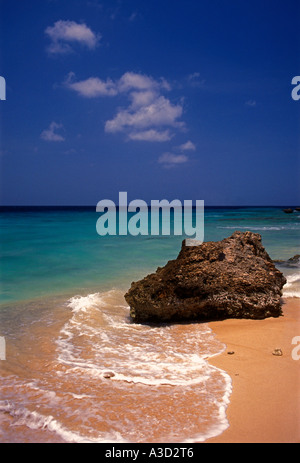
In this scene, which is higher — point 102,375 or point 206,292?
point 206,292

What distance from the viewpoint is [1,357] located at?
4.60 meters

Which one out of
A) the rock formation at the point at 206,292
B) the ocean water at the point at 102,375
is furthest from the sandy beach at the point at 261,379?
the rock formation at the point at 206,292

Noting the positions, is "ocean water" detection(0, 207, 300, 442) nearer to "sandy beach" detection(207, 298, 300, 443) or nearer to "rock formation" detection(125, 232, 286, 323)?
"sandy beach" detection(207, 298, 300, 443)

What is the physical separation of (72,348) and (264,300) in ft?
10.8

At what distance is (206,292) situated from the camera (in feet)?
18.9

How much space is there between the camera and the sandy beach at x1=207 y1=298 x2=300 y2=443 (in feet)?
9.25

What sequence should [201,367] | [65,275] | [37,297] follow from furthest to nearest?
[65,275], [37,297], [201,367]

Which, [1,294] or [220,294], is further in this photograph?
[1,294]

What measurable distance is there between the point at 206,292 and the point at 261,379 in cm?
217

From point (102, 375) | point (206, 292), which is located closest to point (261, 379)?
point (102, 375)

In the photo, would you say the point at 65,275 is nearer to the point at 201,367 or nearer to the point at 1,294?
the point at 1,294

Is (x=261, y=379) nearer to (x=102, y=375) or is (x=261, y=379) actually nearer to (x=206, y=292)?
(x=102, y=375)
